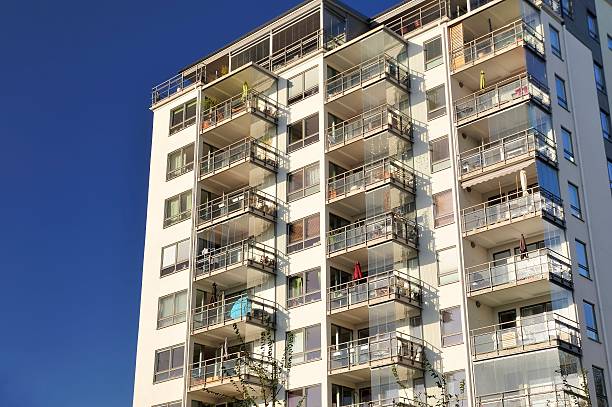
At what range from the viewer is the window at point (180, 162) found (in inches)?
2435

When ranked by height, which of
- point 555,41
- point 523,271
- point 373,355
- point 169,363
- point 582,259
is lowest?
point 373,355

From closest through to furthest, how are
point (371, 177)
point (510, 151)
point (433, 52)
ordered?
point (510, 151) < point (371, 177) < point (433, 52)

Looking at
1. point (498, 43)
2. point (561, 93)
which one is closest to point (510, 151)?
point (561, 93)

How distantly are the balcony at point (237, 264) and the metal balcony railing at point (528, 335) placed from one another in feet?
45.2

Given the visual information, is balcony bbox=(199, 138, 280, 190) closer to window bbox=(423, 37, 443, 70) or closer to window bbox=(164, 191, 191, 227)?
window bbox=(164, 191, 191, 227)

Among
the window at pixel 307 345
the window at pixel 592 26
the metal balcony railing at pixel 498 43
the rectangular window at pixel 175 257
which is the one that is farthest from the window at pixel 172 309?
the window at pixel 592 26

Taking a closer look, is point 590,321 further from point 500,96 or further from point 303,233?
point 303,233

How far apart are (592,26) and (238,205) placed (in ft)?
77.2

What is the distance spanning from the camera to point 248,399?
1422 inches

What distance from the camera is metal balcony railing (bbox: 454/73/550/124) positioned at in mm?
49188

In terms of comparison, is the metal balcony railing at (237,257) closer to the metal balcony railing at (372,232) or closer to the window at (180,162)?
the metal balcony railing at (372,232)

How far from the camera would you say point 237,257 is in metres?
56.1

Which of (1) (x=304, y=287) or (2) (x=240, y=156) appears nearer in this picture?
(1) (x=304, y=287)

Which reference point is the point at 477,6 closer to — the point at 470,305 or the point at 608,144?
the point at 608,144
